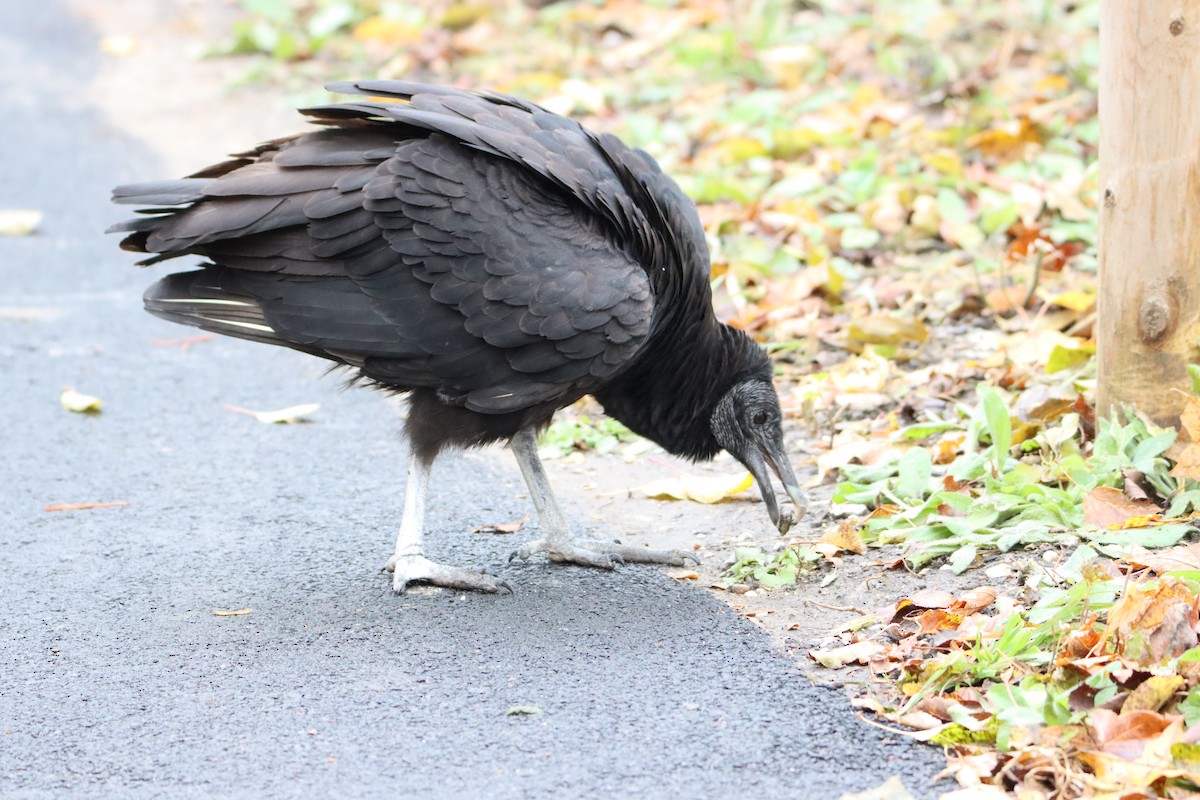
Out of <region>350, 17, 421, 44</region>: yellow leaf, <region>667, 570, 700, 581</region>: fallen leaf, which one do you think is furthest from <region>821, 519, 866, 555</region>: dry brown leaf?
<region>350, 17, 421, 44</region>: yellow leaf

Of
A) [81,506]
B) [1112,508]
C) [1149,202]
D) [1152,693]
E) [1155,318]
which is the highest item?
[1149,202]

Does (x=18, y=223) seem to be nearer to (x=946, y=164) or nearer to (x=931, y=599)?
(x=946, y=164)

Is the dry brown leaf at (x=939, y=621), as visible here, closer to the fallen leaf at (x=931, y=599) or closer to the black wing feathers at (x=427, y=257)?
the fallen leaf at (x=931, y=599)

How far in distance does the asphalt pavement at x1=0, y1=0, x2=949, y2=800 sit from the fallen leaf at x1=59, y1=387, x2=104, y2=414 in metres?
0.06

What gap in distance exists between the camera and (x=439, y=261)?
3.89m

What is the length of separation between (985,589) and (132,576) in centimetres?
265

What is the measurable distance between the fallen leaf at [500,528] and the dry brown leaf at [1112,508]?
6.43ft

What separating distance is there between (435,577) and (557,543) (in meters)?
0.47

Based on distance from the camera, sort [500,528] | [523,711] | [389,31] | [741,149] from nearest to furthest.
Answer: [523,711]
[500,528]
[741,149]
[389,31]

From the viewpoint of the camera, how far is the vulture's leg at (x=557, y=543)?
14.1 feet

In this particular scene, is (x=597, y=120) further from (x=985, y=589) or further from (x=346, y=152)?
(x=985, y=589)

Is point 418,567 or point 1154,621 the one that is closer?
point 1154,621

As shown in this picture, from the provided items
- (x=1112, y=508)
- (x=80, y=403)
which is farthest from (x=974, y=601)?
(x=80, y=403)

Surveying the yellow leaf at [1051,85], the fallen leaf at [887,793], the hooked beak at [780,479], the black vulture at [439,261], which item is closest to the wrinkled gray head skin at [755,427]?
the hooked beak at [780,479]
